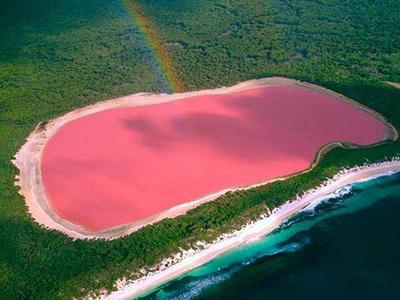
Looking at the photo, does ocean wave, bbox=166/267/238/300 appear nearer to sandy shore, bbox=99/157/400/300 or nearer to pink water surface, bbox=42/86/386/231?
sandy shore, bbox=99/157/400/300

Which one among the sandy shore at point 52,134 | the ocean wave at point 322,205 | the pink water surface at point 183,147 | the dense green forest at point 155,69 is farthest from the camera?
the pink water surface at point 183,147

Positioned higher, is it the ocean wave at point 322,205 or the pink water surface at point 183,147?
the pink water surface at point 183,147

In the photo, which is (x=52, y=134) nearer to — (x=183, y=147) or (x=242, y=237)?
(x=183, y=147)

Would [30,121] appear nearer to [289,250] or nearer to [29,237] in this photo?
[29,237]

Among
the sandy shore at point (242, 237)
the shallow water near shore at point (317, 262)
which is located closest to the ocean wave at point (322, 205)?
the shallow water near shore at point (317, 262)

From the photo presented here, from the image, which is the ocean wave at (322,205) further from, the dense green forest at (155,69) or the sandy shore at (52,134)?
the sandy shore at (52,134)

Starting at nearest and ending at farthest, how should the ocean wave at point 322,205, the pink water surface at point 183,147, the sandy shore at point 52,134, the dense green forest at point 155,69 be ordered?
the dense green forest at point 155,69
the sandy shore at point 52,134
the ocean wave at point 322,205
the pink water surface at point 183,147

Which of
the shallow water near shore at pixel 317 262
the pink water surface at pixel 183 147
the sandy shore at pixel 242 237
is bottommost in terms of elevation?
the shallow water near shore at pixel 317 262

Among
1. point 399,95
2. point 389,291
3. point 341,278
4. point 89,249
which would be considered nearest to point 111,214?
point 89,249
